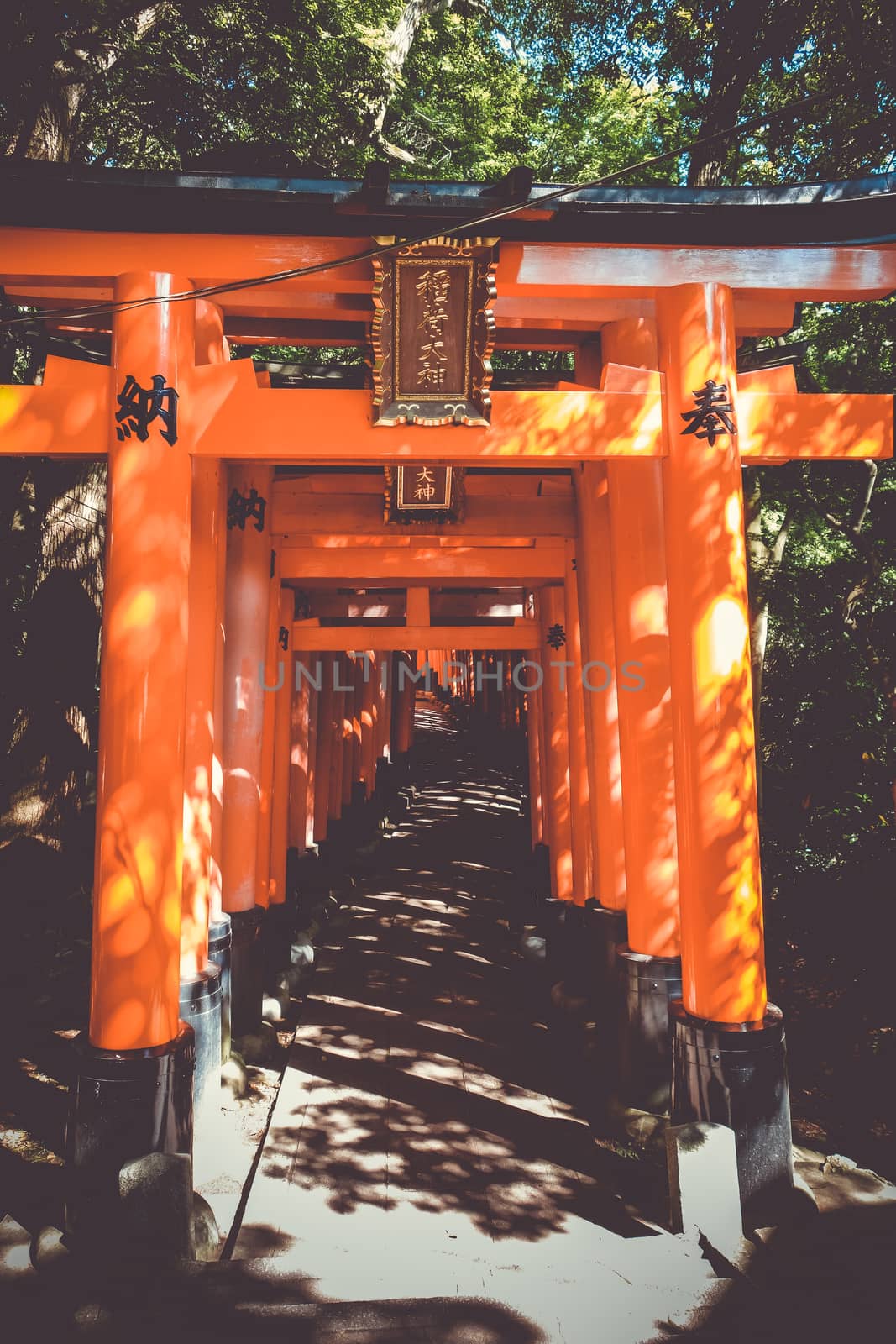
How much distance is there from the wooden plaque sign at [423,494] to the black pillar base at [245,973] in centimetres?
359

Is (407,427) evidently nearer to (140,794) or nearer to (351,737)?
(140,794)

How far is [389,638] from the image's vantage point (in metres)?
10.1

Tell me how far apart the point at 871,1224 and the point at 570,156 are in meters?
12.9

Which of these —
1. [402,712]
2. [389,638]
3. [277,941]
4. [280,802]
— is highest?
[389,638]

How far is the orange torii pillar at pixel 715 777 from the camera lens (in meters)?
4.30

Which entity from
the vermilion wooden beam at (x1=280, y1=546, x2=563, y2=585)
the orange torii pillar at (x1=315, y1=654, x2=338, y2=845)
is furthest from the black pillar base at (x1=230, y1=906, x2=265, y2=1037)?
the orange torii pillar at (x1=315, y1=654, x2=338, y2=845)

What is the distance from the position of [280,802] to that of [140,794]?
203 inches

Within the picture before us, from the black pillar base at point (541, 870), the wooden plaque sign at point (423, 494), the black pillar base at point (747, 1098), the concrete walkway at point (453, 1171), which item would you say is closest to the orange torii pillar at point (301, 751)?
the concrete walkway at point (453, 1171)

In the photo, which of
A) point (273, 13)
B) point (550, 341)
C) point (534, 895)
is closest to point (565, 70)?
point (273, 13)

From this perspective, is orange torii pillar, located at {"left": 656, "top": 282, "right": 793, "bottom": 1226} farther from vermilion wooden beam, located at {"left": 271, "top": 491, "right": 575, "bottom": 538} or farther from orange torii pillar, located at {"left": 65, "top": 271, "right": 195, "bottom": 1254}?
vermilion wooden beam, located at {"left": 271, "top": 491, "right": 575, "bottom": 538}

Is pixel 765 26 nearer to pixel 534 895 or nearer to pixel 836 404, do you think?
pixel 836 404

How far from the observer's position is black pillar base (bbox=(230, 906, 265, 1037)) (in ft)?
22.2

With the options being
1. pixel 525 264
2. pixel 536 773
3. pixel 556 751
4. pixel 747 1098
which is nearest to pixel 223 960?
pixel 747 1098

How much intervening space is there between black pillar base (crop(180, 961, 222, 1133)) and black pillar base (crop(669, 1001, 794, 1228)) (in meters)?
3.02
